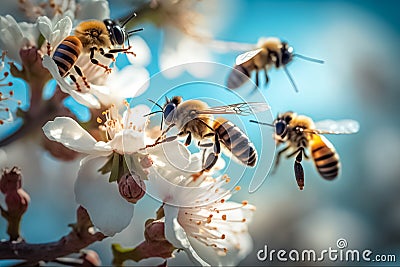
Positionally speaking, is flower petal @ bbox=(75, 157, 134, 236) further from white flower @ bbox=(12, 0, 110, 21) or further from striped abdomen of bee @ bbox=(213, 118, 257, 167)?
white flower @ bbox=(12, 0, 110, 21)

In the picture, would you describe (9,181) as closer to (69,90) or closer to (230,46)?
(69,90)

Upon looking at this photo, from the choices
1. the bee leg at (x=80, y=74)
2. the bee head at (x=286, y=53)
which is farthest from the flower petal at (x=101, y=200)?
the bee head at (x=286, y=53)

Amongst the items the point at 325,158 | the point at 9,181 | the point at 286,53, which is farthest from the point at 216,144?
the point at 286,53

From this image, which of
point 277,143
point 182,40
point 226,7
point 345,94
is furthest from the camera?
point 345,94

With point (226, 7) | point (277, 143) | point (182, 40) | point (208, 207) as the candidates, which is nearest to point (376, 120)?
point (226, 7)

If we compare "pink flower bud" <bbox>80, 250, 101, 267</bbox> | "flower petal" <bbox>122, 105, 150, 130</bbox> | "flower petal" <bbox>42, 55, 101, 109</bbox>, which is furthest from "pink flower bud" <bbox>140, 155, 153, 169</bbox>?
"pink flower bud" <bbox>80, 250, 101, 267</bbox>

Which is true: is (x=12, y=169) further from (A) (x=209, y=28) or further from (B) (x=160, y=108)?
(A) (x=209, y=28)

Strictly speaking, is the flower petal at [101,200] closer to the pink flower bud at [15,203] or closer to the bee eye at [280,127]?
the pink flower bud at [15,203]
